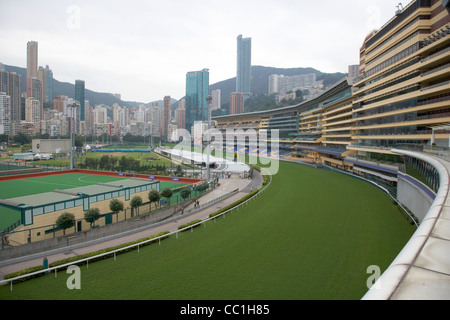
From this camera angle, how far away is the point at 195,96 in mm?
158500

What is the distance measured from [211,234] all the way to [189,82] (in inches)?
6158

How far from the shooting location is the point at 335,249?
1215cm

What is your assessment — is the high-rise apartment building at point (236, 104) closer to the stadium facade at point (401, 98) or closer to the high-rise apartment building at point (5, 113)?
the high-rise apartment building at point (5, 113)

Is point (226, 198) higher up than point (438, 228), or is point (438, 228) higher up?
point (438, 228)

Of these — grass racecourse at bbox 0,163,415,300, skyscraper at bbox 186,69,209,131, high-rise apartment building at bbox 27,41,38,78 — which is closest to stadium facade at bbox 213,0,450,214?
grass racecourse at bbox 0,163,415,300

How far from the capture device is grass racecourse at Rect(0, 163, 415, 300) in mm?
8680

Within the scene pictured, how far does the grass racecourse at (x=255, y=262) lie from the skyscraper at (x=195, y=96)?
431 feet

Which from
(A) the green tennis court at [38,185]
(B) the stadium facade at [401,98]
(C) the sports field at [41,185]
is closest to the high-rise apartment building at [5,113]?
(C) the sports field at [41,185]

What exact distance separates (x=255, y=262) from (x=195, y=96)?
154 metres

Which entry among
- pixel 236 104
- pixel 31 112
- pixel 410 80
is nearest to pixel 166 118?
pixel 236 104

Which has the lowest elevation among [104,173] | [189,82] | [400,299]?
[104,173]

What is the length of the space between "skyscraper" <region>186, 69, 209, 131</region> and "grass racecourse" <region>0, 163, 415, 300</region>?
431ft
